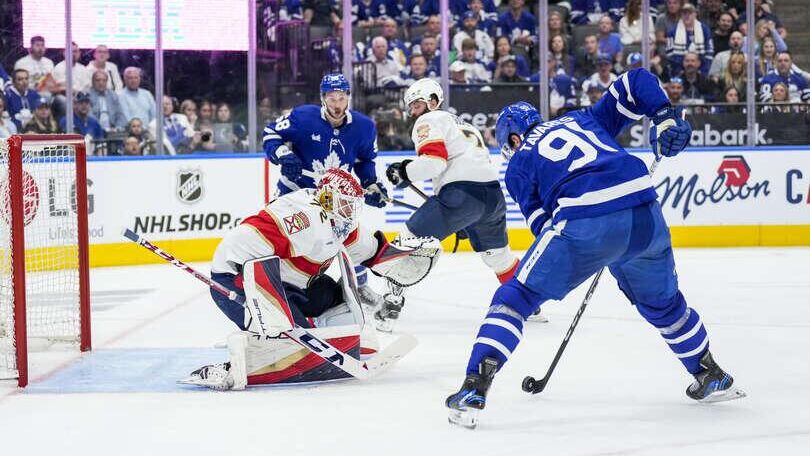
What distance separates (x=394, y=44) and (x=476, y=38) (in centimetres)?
61

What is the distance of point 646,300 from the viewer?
11.7ft

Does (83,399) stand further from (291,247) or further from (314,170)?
(314,170)

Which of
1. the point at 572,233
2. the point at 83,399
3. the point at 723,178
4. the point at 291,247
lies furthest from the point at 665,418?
the point at 723,178

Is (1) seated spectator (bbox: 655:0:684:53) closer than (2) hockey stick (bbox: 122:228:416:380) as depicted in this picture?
No

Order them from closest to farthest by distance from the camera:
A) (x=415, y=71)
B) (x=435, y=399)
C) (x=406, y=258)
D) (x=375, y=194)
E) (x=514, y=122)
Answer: (x=514, y=122)
(x=435, y=399)
(x=406, y=258)
(x=375, y=194)
(x=415, y=71)

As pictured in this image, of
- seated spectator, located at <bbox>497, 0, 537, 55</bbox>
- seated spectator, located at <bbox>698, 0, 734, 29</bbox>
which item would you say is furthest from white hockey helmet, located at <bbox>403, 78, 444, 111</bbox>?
seated spectator, located at <bbox>698, 0, 734, 29</bbox>

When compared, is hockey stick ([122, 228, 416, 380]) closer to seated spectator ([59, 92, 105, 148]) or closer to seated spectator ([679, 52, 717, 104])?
seated spectator ([59, 92, 105, 148])

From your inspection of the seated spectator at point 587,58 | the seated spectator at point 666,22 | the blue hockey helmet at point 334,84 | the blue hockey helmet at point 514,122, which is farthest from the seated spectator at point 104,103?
the blue hockey helmet at point 514,122

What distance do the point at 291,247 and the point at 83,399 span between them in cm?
80

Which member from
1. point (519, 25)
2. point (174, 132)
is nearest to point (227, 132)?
point (174, 132)

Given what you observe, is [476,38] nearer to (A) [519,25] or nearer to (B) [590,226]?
(A) [519,25]

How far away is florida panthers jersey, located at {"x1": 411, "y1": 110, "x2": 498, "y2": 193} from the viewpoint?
540 centimetres

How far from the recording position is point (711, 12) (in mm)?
9117

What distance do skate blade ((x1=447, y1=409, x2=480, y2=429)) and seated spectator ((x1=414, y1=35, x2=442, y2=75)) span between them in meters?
5.54
